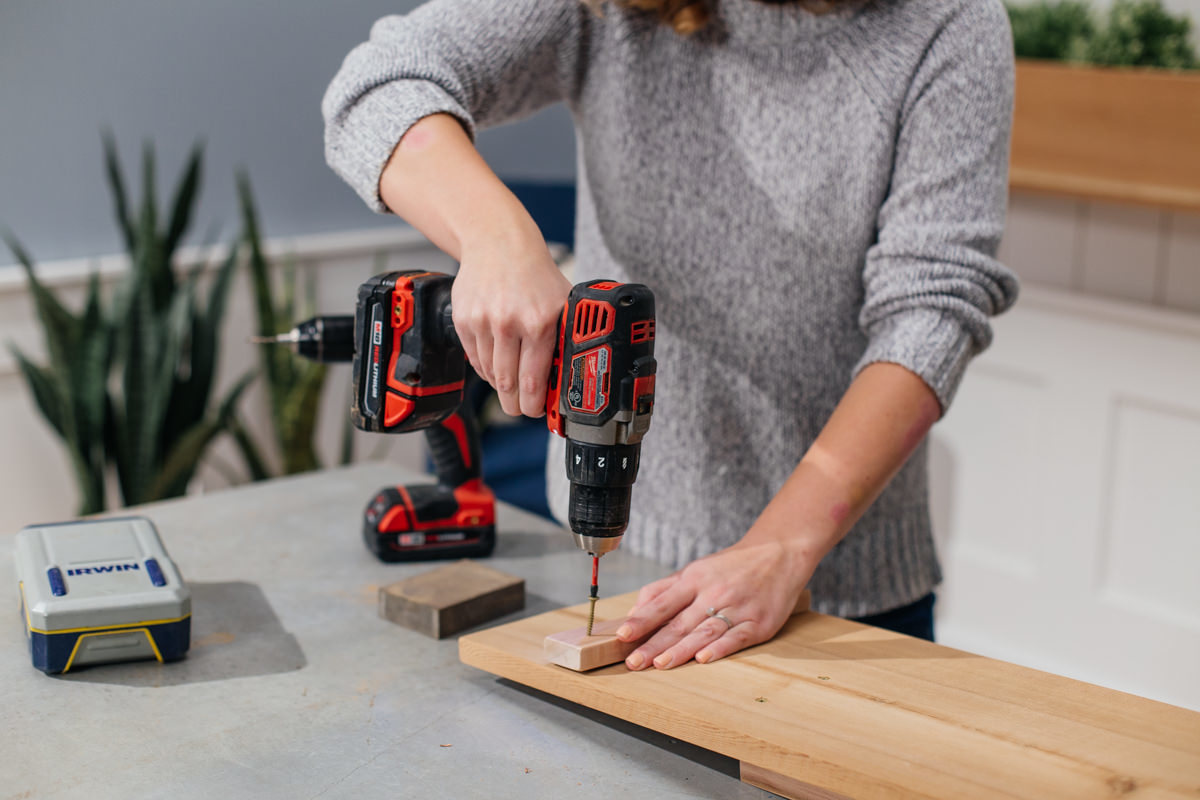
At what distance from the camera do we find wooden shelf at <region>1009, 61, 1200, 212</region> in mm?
2033

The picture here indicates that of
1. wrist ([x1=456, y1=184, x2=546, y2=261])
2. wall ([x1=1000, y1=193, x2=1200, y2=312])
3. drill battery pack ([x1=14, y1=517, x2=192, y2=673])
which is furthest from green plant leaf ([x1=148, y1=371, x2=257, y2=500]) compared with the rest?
wall ([x1=1000, y1=193, x2=1200, y2=312])

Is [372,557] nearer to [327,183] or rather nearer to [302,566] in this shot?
[302,566]

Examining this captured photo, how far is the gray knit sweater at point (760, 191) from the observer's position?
113 cm

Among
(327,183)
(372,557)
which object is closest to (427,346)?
(372,557)

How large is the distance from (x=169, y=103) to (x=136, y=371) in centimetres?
78

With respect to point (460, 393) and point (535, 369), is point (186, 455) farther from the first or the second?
point (535, 369)

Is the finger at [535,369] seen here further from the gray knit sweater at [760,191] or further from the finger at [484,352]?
the gray knit sweater at [760,191]

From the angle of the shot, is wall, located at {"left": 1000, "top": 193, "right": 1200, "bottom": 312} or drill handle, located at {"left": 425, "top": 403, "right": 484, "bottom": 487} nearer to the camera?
drill handle, located at {"left": 425, "top": 403, "right": 484, "bottom": 487}

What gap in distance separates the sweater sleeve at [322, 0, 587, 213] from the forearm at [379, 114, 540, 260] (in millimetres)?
15

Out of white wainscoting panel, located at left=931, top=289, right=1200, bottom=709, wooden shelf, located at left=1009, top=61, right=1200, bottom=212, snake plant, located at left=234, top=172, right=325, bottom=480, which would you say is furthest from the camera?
snake plant, located at left=234, top=172, right=325, bottom=480

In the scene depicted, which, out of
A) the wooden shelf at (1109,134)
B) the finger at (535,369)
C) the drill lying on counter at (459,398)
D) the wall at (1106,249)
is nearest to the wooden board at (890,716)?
the drill lying on counter at (459,398)

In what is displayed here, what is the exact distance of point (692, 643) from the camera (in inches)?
39.1

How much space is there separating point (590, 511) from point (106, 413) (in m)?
1.69

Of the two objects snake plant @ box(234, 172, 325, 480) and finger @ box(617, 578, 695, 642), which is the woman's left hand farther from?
snake plant @ box(234, 172, 325, 480)
